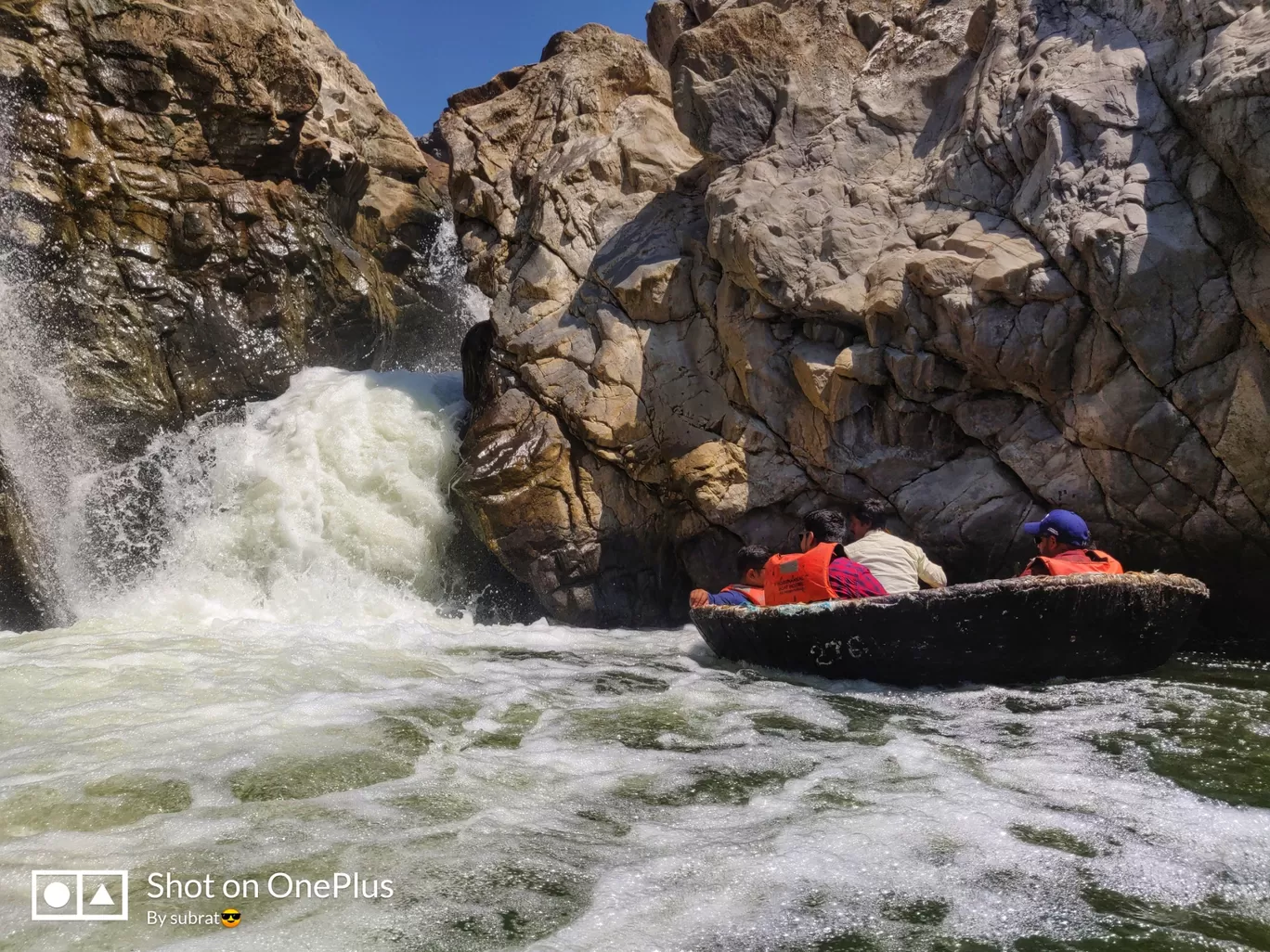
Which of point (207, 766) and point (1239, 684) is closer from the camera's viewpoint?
point (207, 766)

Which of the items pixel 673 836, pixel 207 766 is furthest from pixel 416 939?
pixel 207 766

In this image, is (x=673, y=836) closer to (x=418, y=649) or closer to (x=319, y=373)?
(x=418, y=649)

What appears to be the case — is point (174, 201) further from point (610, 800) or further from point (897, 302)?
point (610, 800)

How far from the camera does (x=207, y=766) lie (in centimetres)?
372

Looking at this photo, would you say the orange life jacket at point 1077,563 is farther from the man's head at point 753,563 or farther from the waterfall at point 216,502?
the waterfall at point 216,502

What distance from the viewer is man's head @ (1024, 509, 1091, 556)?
6.00 meters

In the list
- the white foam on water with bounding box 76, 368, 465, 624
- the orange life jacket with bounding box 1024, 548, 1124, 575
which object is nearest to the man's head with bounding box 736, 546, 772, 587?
the orange life jacket with bounding box 1024, 548, 1124, 575

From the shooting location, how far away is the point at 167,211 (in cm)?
1059

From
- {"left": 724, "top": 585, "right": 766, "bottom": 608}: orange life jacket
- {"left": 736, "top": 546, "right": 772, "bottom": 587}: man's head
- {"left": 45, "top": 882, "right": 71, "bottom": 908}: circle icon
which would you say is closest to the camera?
{"left": 45, "top": 882, "right": 71, "bottom": 908}: circle icon

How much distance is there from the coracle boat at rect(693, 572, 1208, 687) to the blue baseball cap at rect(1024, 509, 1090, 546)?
26.7 inches

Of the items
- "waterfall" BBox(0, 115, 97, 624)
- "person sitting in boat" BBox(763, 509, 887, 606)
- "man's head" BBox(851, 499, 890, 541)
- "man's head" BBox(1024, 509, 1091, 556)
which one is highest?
"waterfall" BBox(0, 115, 97, 624)

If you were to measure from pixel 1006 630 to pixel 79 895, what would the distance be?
4.36m

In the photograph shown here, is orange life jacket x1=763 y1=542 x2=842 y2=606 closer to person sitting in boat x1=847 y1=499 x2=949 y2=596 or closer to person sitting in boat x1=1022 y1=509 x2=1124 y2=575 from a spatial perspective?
person sitting in boat x1=847 y1=499 x2=949 y2=596

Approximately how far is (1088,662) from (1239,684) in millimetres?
794
